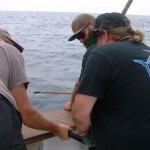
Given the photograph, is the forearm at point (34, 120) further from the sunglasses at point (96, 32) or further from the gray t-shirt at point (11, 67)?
the sunglasses at point (96, 32)

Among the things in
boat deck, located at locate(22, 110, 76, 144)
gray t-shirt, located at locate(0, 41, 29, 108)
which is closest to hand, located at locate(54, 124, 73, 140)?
boat deck, located at locate(22, 110, 76, 144)

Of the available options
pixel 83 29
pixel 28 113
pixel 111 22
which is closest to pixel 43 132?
pixel 28 113

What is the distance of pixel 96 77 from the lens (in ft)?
7.79

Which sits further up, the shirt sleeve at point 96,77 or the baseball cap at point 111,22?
the baseball cap at point 111,22

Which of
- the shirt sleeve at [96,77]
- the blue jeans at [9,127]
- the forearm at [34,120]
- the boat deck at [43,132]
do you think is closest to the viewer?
the blue jeans at [9,127]

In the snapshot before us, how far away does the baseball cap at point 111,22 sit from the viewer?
2645 mm

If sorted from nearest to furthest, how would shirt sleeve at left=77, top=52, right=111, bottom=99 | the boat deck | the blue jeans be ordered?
the blue jeans, shirt sleeve at left=77, top=52, right=111, bottom=99, the boat deck

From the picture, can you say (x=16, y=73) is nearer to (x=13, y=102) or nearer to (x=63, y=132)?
(x=13, y=102)

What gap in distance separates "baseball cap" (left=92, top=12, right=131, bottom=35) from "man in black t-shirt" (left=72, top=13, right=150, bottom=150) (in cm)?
19

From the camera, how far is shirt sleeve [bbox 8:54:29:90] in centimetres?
226

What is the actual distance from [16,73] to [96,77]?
52 centimetres

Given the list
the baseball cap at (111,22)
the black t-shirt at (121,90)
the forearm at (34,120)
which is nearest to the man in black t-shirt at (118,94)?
the black t-shirt at (121,90)

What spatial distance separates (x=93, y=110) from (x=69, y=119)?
3.69 feet

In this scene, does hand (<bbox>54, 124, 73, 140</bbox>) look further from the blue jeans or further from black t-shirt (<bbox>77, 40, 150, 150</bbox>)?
the blue jeans
